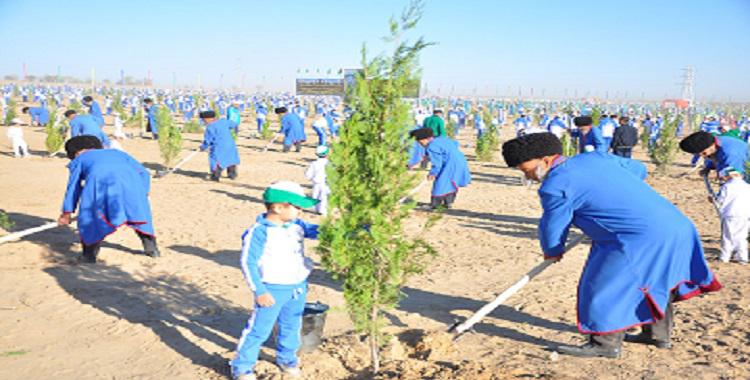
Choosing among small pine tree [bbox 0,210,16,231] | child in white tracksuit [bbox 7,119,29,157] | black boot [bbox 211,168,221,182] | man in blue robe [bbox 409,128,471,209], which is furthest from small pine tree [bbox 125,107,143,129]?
man in blue robe [bbox 409,128,471,209]

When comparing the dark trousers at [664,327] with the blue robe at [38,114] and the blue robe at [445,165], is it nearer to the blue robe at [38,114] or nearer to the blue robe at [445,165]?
the blue robe at [445,165]

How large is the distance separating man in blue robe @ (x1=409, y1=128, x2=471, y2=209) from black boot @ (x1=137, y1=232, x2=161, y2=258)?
13.7ft

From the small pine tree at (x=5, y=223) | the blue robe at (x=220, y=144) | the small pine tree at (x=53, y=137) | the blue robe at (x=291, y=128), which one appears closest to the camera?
the small pine tree at (x=5, y=223)

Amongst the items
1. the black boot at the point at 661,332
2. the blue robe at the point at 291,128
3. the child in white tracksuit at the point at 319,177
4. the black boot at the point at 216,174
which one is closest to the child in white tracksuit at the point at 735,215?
the black boot at the point at 661,332

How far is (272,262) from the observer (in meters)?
3.39

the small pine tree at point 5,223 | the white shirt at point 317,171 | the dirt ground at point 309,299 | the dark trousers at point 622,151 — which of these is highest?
the dark trousers at point 622,151

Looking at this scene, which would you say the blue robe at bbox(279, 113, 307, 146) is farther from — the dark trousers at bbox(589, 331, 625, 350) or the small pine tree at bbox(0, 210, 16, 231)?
the dark trousers at bbox(589, 331, 625, 350)

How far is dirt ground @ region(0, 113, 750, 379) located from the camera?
3719 millimetres

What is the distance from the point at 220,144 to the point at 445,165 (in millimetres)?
5067

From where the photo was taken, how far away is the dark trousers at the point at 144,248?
6191mm

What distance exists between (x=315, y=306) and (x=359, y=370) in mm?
581

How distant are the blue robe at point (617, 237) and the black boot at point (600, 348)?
0.60ft

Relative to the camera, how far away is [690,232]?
3631 mm

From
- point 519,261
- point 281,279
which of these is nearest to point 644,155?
point 519,261
